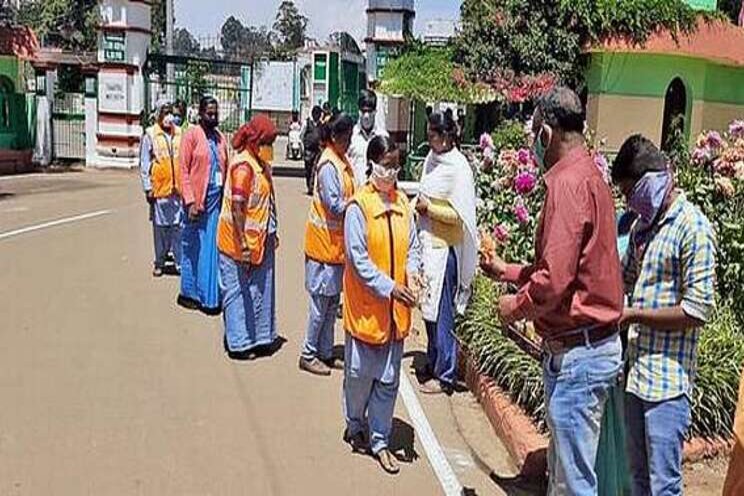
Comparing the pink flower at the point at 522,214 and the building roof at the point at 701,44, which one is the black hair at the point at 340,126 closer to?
the pink flower at the point at 522,214

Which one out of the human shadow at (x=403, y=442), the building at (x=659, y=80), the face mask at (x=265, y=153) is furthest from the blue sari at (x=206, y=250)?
the building at (x=659, y=80)

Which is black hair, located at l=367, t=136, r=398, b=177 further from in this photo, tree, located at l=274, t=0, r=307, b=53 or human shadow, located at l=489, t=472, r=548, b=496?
tree, located at l=274, t=0, r=307, b=53

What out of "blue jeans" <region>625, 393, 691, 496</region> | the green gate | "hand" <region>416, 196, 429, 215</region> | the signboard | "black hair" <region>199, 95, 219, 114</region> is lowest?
Answer: "blue jeans" <region>625, 393, 691, 496</region>

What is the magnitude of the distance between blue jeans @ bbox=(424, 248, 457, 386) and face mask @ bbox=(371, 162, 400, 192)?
4.27ft

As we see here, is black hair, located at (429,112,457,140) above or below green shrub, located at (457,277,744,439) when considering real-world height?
above

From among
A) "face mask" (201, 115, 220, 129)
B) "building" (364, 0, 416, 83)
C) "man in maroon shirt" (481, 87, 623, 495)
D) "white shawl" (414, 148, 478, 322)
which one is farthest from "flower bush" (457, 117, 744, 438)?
"building" (364, 0, 416, 83)

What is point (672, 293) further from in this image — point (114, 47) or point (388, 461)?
point (114, 47)

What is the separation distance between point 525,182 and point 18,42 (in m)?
19.9

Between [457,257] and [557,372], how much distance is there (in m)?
2.73

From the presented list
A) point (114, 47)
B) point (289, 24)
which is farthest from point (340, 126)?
point (289, 24)

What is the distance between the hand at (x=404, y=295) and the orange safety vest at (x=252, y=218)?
84.9 inches

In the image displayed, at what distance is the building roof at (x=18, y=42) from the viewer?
22.9 meters

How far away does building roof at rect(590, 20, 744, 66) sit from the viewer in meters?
16.9

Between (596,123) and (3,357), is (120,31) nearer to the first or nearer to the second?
(596,123)
